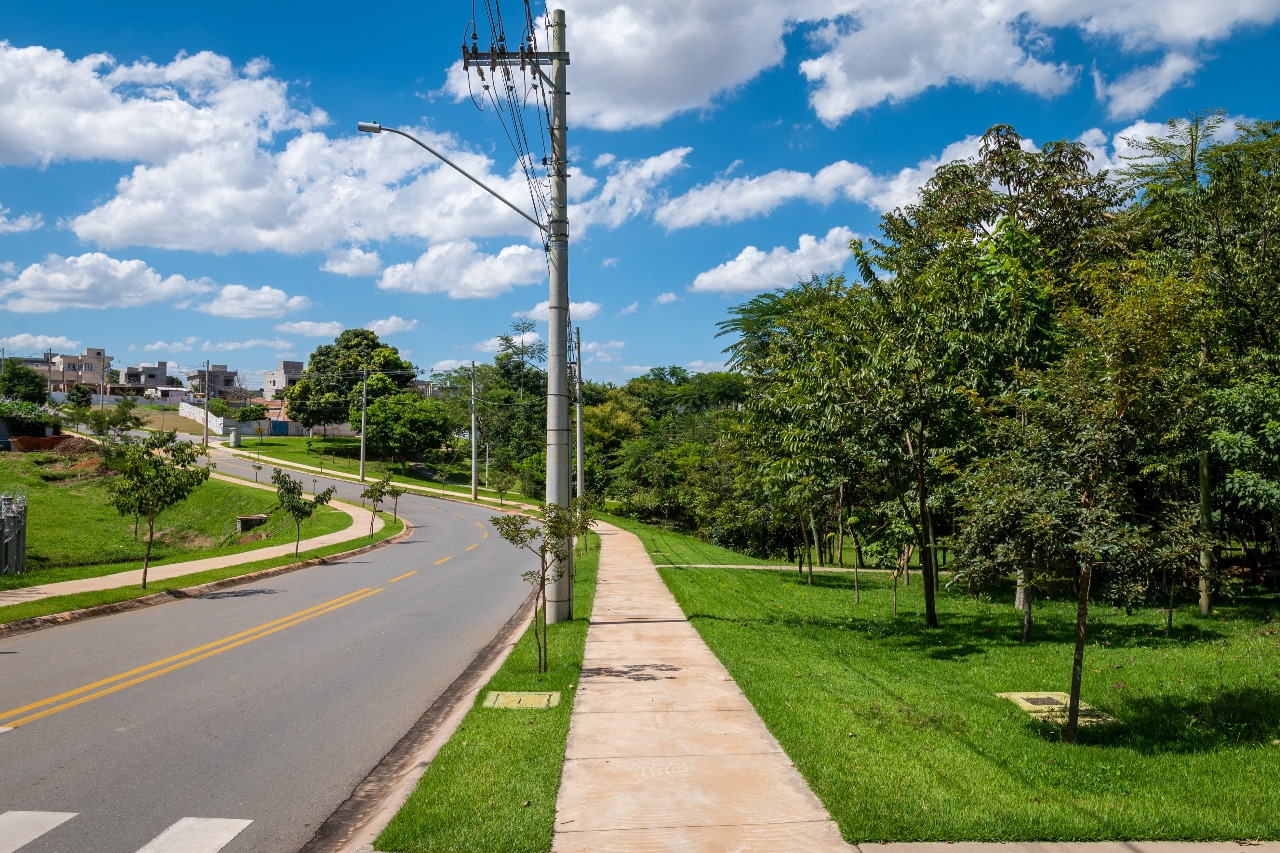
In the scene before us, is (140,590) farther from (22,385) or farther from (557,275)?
(22,385)

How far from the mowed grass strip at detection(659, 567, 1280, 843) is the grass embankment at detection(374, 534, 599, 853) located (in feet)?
6.61

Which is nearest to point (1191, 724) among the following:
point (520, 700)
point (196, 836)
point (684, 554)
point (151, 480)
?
point (520, 700)

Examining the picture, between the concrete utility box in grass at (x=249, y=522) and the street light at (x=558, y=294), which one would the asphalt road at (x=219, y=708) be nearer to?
the street light at (x=558, y=294)

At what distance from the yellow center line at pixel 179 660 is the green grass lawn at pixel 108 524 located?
795 cm

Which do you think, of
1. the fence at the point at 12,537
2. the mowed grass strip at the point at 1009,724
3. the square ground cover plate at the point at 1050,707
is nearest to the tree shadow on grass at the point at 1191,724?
the mowed grass strip at the point at 1009,724

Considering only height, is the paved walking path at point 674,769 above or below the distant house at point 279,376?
below

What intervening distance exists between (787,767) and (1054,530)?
3.00 m

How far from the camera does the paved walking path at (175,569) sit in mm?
17203

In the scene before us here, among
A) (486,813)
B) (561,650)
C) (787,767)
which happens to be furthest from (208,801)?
(561,650)

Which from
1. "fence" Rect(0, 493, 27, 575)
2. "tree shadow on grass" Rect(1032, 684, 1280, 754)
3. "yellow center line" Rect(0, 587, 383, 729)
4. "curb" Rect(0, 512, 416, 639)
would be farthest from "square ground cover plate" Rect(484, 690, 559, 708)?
"fence" Rect(0, 493, 27, 575)

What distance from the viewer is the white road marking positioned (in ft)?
18.6

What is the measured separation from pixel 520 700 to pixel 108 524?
37201 mm

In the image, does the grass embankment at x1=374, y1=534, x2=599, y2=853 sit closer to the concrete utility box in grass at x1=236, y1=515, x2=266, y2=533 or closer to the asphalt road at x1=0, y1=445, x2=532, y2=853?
the asphalt road at x1=0, y1=445, x2=532, y2=853

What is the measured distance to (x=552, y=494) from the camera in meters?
13.5
